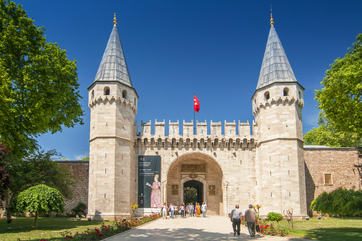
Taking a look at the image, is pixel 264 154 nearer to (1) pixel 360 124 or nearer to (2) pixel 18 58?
(1) pixel 360 124

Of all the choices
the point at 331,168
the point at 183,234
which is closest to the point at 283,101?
the point at 331,168

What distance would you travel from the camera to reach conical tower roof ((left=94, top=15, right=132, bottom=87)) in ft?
85.8

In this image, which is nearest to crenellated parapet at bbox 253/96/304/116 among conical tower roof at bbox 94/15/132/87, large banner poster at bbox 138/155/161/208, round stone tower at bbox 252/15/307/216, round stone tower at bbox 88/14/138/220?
round stone tower at bbox 252/15/307/216

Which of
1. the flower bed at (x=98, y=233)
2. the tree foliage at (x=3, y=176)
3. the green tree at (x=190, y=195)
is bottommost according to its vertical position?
the green tree at (x=190, y=195)

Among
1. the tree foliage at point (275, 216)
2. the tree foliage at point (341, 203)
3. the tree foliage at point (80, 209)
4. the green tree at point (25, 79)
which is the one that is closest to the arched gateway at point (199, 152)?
the tree foliage at point (275, 216)

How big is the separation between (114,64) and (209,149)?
35.0ft

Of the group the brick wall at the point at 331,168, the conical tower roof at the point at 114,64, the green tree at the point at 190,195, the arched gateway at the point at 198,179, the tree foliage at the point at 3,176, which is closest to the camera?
the tree foliage at the point at 3,176

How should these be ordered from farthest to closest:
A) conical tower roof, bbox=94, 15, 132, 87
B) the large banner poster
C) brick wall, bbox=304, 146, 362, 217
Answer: brick wall, bbox=304, 146, 362, 217 → conical tower roof, bbox=94, 15, 132, 87 → the large banner poster

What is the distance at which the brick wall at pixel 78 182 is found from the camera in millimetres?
27672

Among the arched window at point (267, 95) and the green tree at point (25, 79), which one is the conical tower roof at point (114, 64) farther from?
the arched window at point (267, 95)

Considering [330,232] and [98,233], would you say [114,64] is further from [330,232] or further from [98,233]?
[330,232]

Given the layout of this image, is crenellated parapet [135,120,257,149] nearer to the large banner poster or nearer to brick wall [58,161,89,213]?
the large banner poster

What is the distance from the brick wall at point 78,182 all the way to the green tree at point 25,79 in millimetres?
9350

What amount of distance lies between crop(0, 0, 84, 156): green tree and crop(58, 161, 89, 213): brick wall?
9.35 metres
